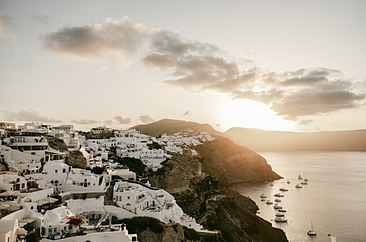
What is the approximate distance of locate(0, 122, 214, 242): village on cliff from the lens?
771 inches

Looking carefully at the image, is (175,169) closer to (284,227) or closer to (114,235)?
(284,227)

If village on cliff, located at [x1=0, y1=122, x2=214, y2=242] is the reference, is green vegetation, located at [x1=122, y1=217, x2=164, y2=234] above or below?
below

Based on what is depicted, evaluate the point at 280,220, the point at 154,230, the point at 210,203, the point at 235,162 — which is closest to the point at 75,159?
the point at 154,230

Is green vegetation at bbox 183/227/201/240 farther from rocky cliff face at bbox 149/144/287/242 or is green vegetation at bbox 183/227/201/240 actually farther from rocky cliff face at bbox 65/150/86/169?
rocky cliff face at bbox 65/150/86/169

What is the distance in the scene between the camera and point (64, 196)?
89.8 ft

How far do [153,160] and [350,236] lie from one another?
34.3 meters

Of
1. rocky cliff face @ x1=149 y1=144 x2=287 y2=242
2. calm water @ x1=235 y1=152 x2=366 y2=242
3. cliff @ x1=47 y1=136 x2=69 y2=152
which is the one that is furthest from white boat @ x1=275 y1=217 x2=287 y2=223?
cliff @ x1=47 y1=136 x2=69 y2=152

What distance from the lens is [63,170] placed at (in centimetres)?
3180

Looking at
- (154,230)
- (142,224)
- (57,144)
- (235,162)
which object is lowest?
(235,162)

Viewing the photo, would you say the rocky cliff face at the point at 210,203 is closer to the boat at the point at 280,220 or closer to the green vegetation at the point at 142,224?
the boat at the point at 280,220

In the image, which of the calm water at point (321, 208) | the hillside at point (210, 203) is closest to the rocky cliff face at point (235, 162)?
the calm water at point (321, 208)

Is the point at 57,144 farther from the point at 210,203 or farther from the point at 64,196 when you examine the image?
the point at 210,203

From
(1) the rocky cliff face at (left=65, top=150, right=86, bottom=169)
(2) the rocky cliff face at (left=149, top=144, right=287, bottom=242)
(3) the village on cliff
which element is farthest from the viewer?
(2) the rocky cliff face at (left=149, top=144, right=287, bottom=242)

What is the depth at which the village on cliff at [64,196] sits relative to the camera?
19578mm
